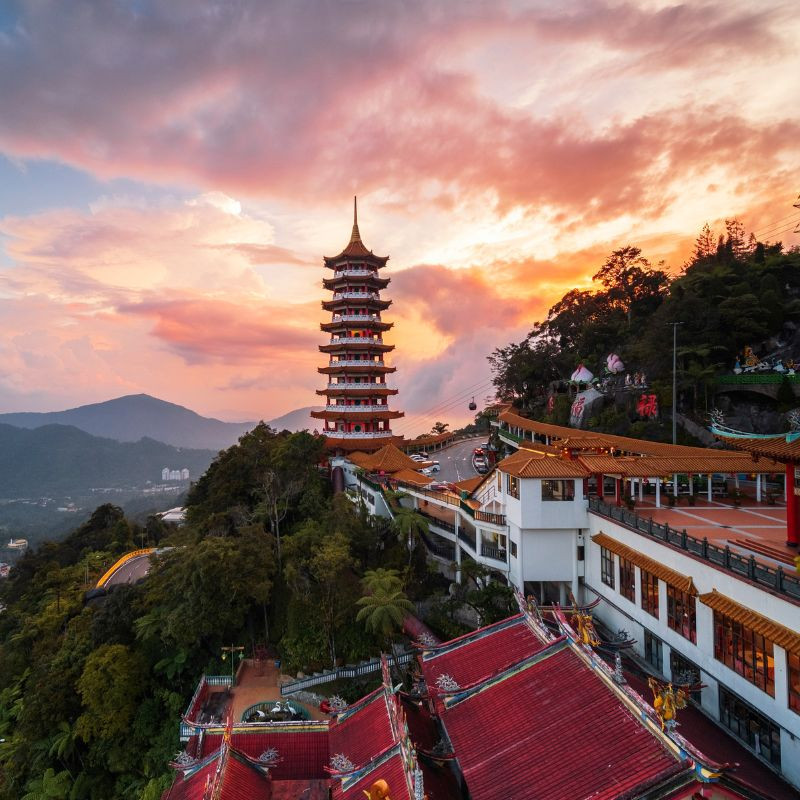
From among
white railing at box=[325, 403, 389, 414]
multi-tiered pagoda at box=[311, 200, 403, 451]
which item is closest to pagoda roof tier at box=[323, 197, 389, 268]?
multi-tiered pagoda at box=[311, 200, 403, 451]

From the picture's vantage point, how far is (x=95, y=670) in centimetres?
1969

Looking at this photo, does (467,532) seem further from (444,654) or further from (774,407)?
(774,407)

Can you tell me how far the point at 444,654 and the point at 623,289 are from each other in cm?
4666

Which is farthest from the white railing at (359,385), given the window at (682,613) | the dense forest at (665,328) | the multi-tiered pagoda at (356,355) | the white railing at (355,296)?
the window at (682,613)

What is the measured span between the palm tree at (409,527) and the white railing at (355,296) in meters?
21.2

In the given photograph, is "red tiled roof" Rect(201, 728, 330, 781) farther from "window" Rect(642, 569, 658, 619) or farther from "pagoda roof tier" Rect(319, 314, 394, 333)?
"pagoda roof tier" Rect(319, 314, 394, 333)

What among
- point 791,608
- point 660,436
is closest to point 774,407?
point 660,436

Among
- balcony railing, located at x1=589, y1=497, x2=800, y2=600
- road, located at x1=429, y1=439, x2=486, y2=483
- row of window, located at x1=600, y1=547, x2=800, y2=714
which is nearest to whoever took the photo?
balcony railing, located at x1=589, y1=497, x2=800, y2=600

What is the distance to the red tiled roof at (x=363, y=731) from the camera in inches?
382

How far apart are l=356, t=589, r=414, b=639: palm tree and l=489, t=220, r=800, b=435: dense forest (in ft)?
70.0

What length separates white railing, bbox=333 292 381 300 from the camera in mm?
40938

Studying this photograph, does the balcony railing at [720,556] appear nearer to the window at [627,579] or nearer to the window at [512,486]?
the window at [627,579]

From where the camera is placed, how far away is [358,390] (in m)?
39.1

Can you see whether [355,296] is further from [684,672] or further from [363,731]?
[363,731]
